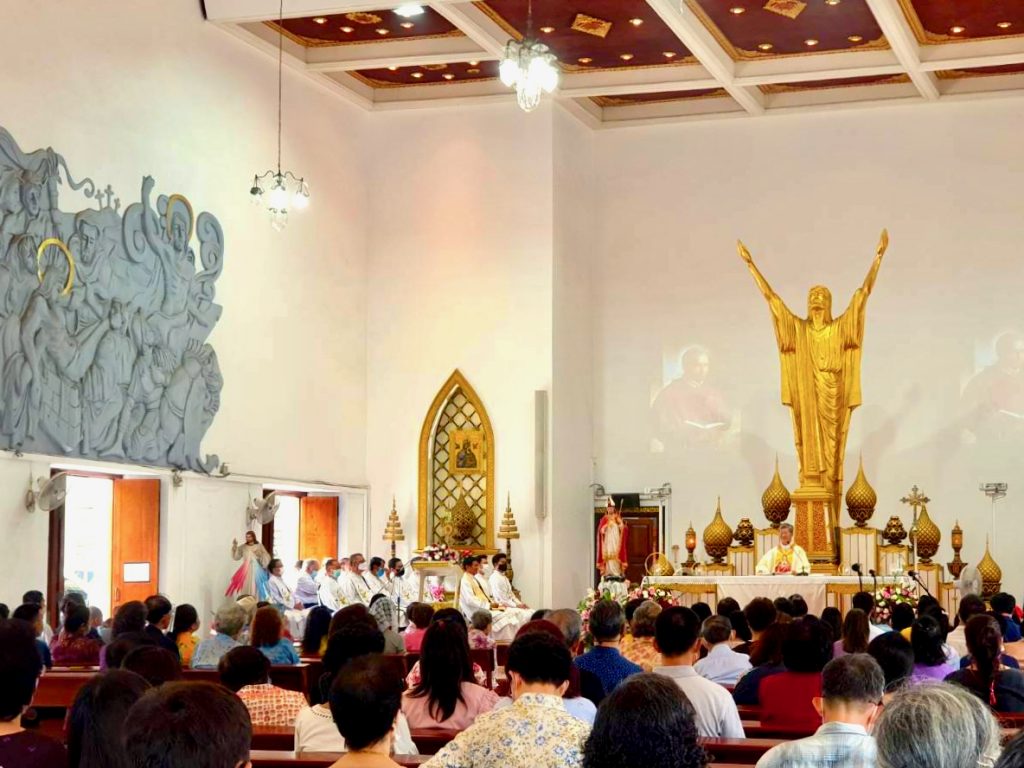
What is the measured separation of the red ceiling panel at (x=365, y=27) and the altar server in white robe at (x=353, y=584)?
607 cm

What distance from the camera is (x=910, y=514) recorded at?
19.3 m

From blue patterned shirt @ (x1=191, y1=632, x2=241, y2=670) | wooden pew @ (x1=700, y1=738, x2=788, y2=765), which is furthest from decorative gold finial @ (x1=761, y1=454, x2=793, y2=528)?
wooden pew @ (x1=700, y1=738, x2=788, y2=765)

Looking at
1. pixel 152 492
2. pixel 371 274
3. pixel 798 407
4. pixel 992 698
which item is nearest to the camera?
pixel 992 698

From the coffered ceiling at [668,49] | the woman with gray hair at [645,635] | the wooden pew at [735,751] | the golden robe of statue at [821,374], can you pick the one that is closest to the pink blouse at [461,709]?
the wooden pew at [735,751]

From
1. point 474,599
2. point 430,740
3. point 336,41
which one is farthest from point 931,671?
point 336,41

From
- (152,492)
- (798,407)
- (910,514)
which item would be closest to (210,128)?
(152,492)

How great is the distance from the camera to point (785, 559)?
1636 centimetres

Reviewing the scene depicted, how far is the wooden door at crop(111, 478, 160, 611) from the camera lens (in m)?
15.9

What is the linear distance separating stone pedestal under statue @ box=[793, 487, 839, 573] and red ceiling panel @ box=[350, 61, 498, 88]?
21.4 feet

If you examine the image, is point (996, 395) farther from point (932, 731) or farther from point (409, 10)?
point (932, 731)

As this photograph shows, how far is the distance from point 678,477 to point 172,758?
18177 millimetres

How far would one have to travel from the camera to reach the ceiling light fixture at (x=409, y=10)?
1700cm

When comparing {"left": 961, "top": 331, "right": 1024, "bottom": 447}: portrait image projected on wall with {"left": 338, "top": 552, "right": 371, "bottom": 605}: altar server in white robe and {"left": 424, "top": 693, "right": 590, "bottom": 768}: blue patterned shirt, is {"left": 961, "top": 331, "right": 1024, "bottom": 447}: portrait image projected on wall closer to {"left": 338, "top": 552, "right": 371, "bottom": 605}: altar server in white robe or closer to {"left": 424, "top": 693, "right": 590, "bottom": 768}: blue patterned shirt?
{"left": 338, "top": 552, "right": 371, "bottom": 605}: altar server in white robe

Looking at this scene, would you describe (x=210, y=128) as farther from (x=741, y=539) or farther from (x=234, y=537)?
(x=741, y=539)
